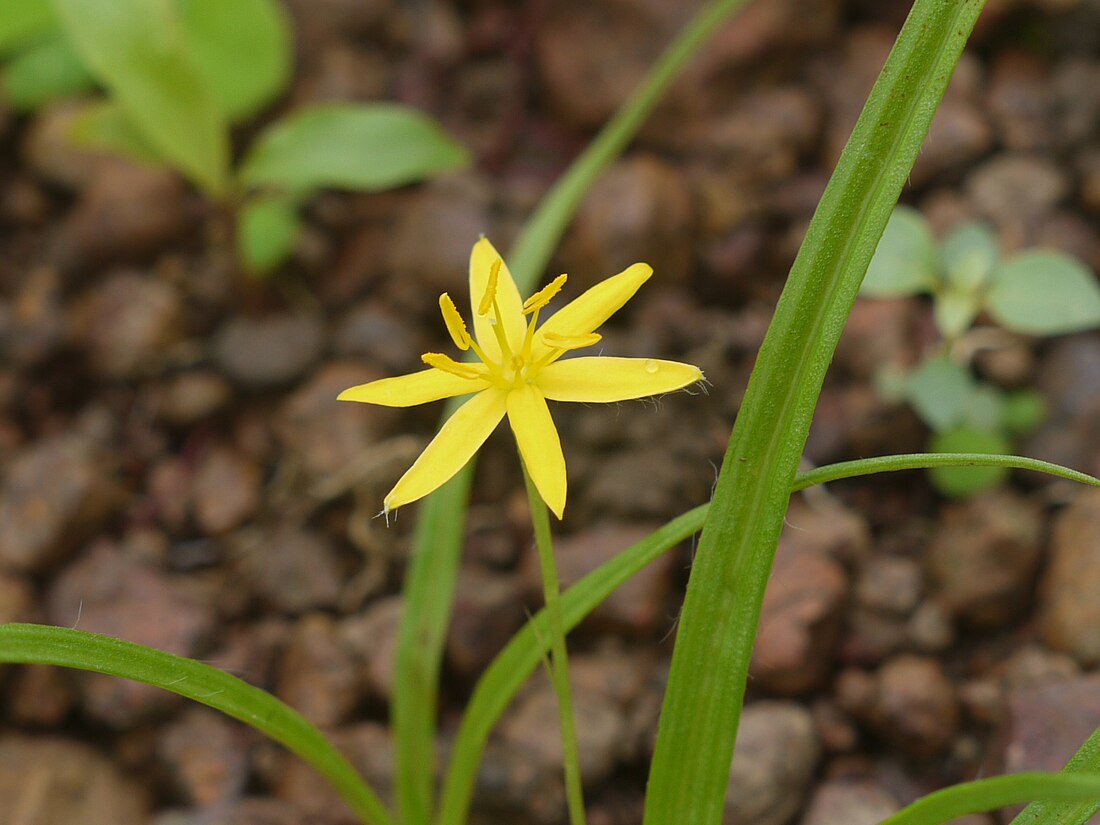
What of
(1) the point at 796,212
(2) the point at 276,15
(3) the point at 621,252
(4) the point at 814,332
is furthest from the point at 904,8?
(4) the point at 814,332

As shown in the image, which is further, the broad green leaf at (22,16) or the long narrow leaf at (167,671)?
the broad green leaf at (22,16)

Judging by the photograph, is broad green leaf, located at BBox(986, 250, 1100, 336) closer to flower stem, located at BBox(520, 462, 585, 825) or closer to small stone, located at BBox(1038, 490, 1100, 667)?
small stone, located at BBox(1038, 490, 1100, 667)

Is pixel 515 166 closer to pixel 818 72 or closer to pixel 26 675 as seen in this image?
pixel 818 72

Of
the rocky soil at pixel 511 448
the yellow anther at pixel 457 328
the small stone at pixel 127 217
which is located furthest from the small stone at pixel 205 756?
the small stone at pixel 127 217

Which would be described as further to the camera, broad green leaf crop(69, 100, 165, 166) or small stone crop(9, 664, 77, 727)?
broad green leaf crop(69, 100, 165, 166)

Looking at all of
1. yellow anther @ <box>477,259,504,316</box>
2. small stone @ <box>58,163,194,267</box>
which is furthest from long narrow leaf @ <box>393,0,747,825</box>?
small stone @ <box>58,163,194,267</box>

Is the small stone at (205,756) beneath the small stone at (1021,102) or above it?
beneath

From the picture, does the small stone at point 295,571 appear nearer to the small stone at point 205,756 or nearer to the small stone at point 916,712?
the small stone at point 205,756
